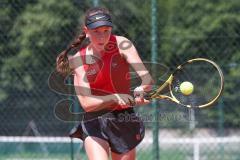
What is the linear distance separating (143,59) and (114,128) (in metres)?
2.21

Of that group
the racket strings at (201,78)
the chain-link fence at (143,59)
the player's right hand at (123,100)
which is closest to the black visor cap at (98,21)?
the player's right hand at (123,100)

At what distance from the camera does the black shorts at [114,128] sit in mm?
4500

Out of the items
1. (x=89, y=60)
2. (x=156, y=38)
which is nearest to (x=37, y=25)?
(x=156, y=38)

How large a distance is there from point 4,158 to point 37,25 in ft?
5.37

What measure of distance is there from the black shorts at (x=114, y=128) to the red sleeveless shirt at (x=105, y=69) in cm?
9

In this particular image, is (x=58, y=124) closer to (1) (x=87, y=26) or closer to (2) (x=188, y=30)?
(2) (x=188, y=30)

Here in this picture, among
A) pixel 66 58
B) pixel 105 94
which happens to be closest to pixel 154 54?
pixel 66 58

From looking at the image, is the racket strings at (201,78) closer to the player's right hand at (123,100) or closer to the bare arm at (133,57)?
the bare arm at (133,57)

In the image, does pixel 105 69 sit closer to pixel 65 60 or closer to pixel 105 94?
pixel 105 94

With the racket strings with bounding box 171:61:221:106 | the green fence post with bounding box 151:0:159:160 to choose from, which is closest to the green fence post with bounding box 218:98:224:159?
the racket strings with bounding box 171:61:221:106

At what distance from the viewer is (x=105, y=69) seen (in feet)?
14.6

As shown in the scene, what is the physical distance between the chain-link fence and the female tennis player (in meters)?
1.97

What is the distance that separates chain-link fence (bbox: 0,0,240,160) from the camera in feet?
22.1

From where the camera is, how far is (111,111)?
14.9 ft
